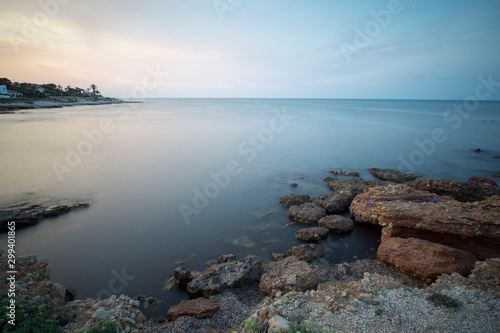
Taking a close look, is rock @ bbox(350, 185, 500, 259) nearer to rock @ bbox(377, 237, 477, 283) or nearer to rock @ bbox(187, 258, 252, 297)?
rock @ bbox(377, 237, 477, 283)

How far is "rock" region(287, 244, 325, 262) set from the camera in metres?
9.43

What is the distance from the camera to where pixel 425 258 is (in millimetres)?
8195

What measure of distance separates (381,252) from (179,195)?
40.9ft

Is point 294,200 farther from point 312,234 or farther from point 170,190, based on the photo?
point 170,190

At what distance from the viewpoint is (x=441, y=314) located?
5508 millimetres

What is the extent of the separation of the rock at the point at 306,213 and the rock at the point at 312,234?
1263 millimetres

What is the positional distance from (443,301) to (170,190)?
15.5 meters

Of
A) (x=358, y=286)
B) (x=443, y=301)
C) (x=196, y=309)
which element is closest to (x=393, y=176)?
(x=443, y=301)

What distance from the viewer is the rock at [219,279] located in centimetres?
780

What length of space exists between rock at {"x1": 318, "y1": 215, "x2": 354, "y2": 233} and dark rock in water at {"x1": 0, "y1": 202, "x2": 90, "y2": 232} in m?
14.1

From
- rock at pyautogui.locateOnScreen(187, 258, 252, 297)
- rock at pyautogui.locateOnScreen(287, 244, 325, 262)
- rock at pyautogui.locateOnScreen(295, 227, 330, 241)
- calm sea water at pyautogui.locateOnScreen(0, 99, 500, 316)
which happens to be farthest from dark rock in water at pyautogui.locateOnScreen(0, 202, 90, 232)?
rock at pyautogui.locateOnScreen(295, 227, 330, 241)

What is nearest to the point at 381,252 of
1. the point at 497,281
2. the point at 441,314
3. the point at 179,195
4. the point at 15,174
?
the point at 497,281

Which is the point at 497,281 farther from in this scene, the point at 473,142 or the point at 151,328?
the point at 473,142

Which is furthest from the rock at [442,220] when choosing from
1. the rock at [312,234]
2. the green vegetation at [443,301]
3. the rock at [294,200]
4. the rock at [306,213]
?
the rock at [294,200]
